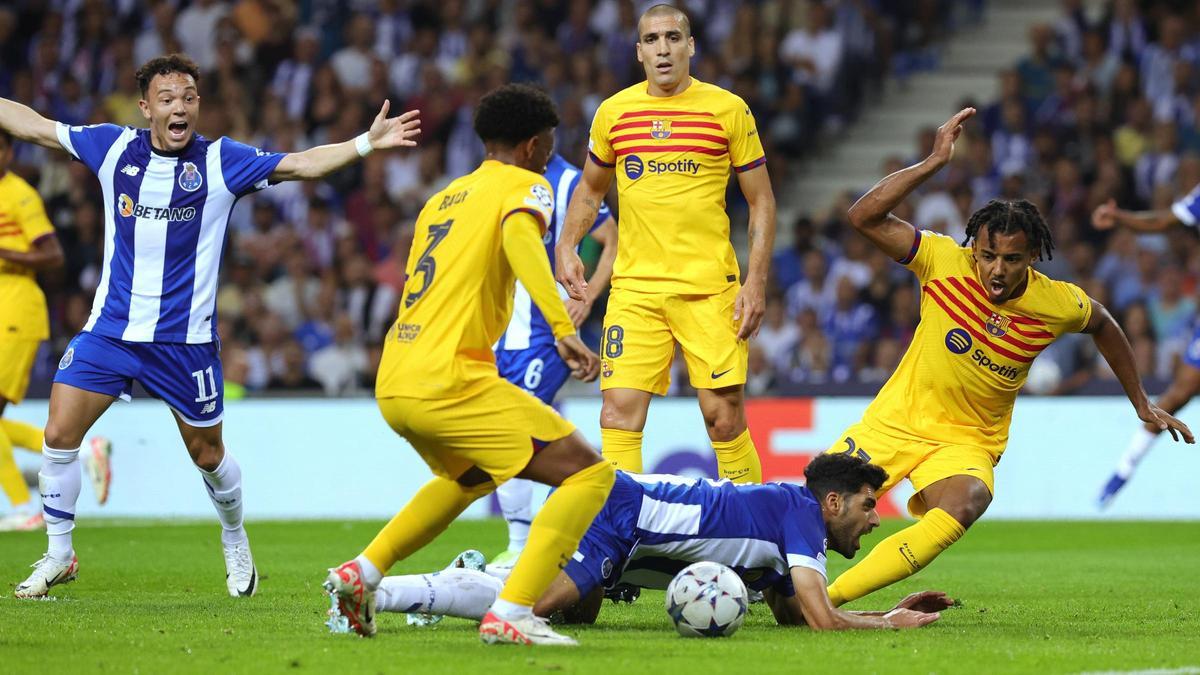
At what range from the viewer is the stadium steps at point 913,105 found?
21.2 m

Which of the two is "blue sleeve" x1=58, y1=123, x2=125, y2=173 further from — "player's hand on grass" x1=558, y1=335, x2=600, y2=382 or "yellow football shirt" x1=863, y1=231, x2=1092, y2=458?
"yellow football shirt" x1=863, y1=231, x2=1092, y2=458

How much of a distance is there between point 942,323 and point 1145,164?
10714 mm

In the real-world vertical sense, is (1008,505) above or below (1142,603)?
below

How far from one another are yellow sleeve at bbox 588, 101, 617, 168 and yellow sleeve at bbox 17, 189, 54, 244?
4.23 meters

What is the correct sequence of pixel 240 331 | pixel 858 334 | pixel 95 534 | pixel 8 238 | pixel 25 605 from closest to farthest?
pixel 25 605 < pixel 8 238 < pixel 95 534 < pixel 858 334 < pixel 240 331

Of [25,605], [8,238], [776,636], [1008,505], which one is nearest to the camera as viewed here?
[776,636]

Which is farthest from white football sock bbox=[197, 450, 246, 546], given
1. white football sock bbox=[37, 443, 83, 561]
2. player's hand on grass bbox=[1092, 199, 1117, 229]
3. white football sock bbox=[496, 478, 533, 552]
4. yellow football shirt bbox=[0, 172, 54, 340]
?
player's hand on grass bbox=[1092, 199, 1117, 229]

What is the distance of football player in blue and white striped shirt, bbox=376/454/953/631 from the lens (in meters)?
6.94

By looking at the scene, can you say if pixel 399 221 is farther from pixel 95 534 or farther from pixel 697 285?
pixel 697 285

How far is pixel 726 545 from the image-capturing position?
7180 mm

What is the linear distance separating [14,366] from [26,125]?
12.1ft

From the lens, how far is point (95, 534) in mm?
12875

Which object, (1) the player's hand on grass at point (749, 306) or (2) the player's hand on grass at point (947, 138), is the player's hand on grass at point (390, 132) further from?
(2) the player's hand on grass at point (947, 138)

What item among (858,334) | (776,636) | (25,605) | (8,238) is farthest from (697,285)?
(858,334)
